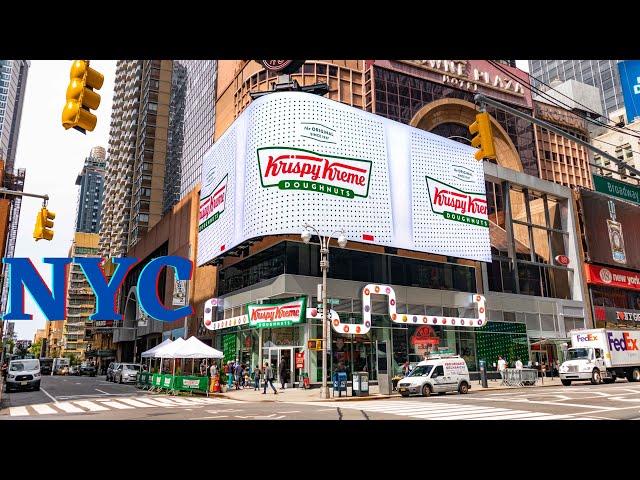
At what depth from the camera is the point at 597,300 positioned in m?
52.1

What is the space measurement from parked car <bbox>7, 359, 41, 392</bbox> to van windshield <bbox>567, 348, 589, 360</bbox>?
34989 millimetres

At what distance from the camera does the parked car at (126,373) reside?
43594 millimetres

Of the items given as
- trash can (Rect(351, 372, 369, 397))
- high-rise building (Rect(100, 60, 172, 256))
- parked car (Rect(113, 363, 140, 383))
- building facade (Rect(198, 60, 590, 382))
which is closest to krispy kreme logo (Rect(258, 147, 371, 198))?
building facade (Rect(198, 60, 590, 382))

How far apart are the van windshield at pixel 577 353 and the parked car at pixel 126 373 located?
109 ft

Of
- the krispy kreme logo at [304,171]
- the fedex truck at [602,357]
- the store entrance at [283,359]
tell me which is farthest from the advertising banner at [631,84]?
the store entrance at [283,359]

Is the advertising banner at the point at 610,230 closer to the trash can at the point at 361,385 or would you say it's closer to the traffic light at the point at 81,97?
the trash can at the point at 361,385

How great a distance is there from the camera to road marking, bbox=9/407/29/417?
17.7 metres

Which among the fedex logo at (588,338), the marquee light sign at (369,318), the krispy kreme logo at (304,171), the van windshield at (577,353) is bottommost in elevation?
the van windshield at (577,353)

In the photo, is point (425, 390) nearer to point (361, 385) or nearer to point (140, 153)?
point (361, 385)

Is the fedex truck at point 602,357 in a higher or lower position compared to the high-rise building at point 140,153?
lower

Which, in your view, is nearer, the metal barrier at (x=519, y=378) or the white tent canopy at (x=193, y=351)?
the white tent canopy at (x=193, y=351)

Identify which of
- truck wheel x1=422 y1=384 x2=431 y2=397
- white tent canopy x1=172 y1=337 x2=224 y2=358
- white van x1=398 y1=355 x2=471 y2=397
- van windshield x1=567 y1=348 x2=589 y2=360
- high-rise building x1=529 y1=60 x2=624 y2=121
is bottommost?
truck wheel x1=422 y1=384 x2=431 y2=397

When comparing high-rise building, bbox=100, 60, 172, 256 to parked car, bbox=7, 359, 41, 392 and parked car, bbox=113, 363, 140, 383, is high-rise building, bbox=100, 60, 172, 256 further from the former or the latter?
parked car, bbox=7, 359, 41, 392

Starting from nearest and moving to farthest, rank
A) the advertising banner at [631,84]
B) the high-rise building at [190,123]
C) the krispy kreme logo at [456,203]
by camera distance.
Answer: the advertising banner at [631,84], the krispy kreme logo at [456,203], the high-rise building at [190,123]
